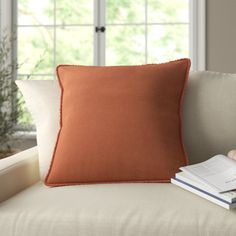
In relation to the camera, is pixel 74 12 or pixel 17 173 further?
pixel 74 12

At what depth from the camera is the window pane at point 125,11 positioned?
14.4 feet

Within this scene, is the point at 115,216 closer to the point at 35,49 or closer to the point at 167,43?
the point at 167,43

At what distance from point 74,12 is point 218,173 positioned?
2832 mm

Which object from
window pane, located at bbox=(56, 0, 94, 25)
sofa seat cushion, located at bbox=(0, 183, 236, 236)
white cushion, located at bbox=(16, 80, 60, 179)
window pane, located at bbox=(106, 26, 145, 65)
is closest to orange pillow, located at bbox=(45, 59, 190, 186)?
white cushion, located at bbox=(16, 80, 60, 179)

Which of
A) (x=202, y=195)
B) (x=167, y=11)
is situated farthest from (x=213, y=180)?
(x=167, y=11)

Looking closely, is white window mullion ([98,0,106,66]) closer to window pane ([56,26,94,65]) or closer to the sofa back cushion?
window pane ([56,26,94,65])

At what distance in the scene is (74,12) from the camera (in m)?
4.46

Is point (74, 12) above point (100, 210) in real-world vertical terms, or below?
above

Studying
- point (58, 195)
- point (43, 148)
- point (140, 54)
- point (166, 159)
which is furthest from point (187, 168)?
point (140, 54)

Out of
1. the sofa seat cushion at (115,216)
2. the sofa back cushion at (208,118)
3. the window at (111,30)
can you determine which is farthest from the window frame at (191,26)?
the sofa seat cushion at (115,216)

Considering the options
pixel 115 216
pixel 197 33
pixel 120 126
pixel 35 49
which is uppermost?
pixel 197 33

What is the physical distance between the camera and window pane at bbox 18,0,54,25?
4.50 meters

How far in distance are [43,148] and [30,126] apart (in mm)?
2305

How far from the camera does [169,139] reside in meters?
2.19
